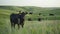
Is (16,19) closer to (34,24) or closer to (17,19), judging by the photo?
(17,19)

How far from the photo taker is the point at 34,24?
4.77ft

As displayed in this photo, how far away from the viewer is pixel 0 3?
1468 mm

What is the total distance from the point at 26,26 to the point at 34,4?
330 mm

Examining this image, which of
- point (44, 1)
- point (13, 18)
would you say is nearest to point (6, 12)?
point (13, 18)

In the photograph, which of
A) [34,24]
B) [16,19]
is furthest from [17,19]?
[34,24]

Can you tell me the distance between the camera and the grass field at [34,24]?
143 centimetres

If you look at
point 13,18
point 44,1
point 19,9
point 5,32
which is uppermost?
point 44,1

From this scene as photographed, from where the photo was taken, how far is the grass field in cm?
143

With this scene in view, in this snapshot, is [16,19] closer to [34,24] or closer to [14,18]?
[14,18]

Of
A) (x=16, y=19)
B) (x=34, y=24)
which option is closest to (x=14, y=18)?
(x=16, y=19)

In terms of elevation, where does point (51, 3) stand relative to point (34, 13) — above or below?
above

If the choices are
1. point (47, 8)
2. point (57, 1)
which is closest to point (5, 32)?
point (47, 8)

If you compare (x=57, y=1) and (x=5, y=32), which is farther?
(x=57, y=1)

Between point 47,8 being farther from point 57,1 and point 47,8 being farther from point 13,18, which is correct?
point 13,18
